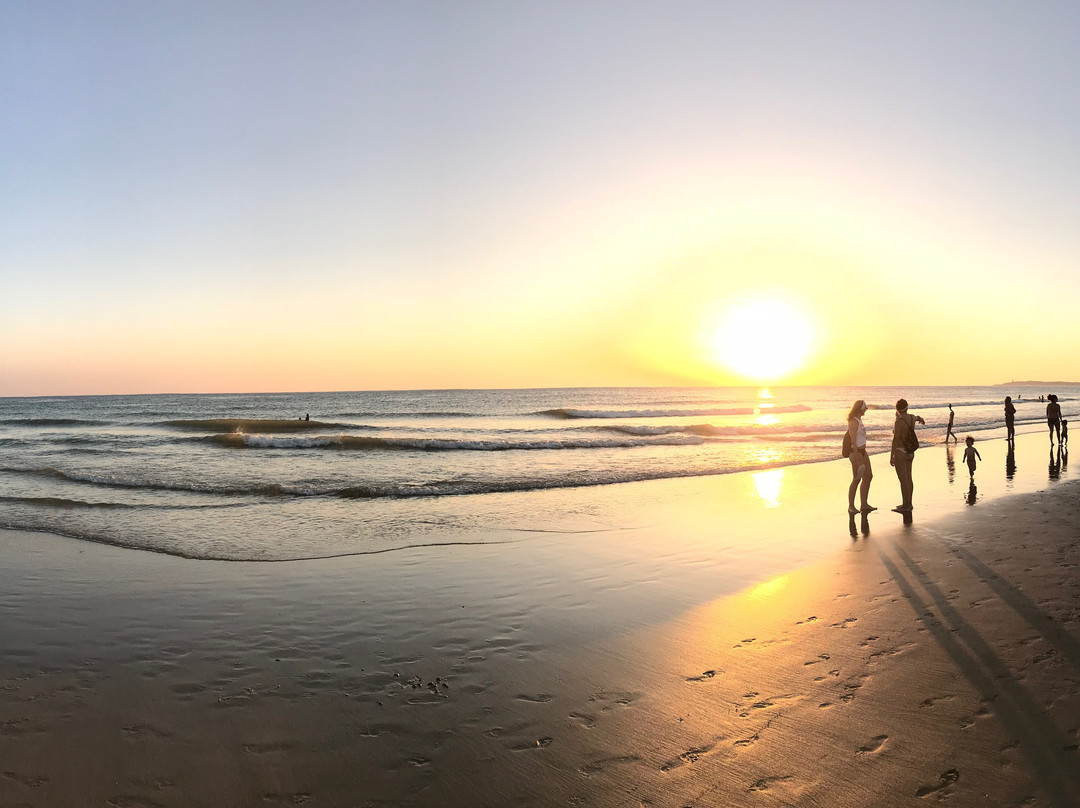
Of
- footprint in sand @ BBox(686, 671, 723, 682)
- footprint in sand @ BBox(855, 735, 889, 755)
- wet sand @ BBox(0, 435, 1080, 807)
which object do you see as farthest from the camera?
footprint in sand @ BBox(686, 671, 723, 682)

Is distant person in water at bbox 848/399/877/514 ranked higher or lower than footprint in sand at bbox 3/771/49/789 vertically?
higher

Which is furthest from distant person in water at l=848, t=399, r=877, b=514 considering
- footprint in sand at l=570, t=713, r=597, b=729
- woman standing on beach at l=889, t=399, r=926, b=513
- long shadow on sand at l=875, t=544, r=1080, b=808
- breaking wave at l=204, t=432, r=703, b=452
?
breaking wave at l=204, t=432, r=703, b=452

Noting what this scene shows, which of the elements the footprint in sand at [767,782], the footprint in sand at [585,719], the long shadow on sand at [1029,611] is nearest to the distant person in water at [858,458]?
the long shadow on sand at [1029,611]

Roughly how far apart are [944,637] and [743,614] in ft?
5.45

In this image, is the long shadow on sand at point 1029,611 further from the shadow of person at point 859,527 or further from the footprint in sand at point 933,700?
the shadow of person at point 859,527

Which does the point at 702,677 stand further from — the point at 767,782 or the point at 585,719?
the point at 767,782

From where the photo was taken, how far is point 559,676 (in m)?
5.07

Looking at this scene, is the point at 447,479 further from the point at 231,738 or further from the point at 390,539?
the point at 231,738

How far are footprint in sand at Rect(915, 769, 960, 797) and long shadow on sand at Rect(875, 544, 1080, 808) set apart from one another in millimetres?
383

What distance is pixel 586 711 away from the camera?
174 inches

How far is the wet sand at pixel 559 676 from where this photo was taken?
11.9 feet

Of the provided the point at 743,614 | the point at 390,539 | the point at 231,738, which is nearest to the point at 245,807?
the point at 231,738

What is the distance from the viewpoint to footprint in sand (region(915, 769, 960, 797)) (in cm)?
334

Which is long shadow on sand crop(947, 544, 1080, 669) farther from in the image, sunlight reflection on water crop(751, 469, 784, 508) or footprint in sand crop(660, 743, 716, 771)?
sunlight reflection on water crop(751, 469, 784, 508)
